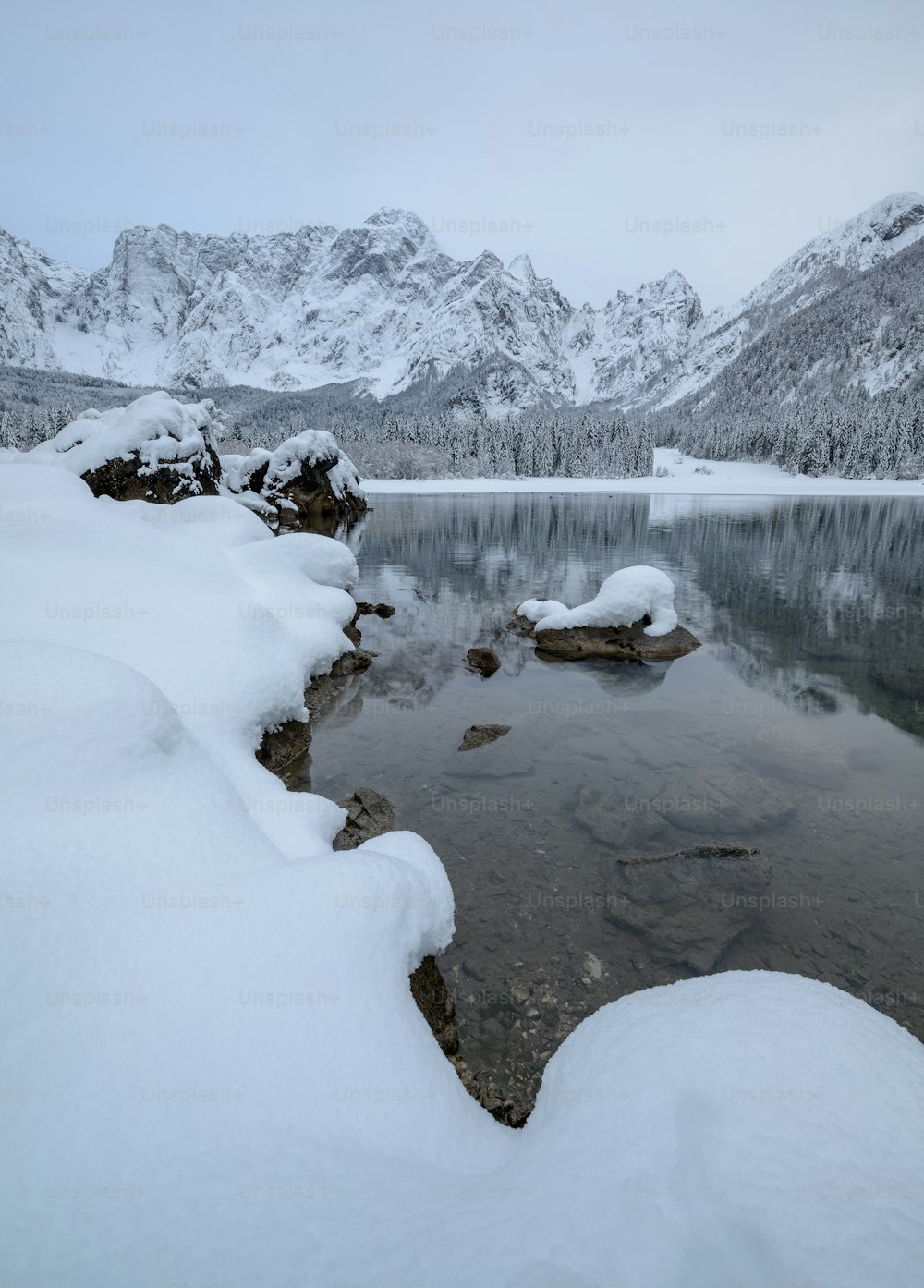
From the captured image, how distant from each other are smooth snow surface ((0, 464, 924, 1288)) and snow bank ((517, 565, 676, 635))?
41.8ft

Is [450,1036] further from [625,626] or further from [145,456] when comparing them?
[145,456]

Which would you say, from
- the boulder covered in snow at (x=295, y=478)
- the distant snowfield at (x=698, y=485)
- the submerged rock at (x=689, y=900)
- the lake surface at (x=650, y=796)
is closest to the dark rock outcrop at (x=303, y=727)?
the lake surface at (x=650, y=796)

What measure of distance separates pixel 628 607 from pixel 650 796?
28.7 ft

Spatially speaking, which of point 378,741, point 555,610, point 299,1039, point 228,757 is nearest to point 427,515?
point 555,610

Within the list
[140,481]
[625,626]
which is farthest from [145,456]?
[625,626]

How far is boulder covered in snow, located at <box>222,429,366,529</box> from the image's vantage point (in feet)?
157

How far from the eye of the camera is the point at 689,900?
7117mm

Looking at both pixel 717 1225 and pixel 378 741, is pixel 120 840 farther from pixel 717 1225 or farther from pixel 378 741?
pixel 378 741

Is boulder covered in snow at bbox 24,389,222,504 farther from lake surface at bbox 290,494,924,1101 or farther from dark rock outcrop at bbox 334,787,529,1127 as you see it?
dark rock outcrop at bbox 334,787,529,1127

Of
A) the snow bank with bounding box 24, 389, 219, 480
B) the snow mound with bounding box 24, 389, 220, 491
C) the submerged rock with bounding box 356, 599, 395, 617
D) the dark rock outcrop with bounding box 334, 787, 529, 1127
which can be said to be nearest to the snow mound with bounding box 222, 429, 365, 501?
the snow mound with bounding box 24, 389, 220, 491

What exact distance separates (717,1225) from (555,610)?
16323 mm

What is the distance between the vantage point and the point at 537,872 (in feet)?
25.1

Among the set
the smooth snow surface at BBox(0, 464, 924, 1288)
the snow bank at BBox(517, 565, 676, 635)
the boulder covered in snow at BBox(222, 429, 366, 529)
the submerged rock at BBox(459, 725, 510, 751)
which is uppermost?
the boulder covered in snow at BBox(222, 429, 366, 529)

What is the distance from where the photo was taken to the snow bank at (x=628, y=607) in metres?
17.2
